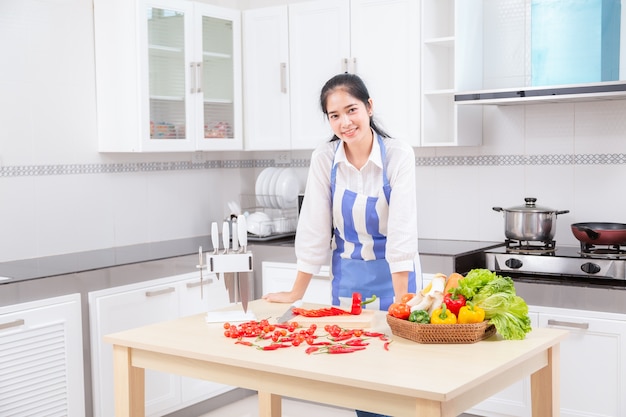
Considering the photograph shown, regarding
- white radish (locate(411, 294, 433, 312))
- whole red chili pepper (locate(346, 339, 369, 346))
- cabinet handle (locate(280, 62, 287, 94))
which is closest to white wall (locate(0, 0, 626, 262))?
cabinet handle (locate(280, 62, 287, 94))

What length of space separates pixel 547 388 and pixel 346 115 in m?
1.13

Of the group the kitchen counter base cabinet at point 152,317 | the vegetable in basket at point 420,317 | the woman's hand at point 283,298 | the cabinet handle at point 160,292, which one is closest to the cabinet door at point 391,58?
the kitchen counter base cabinet at point 152,317

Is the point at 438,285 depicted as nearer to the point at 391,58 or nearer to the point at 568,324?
the point at 568,324

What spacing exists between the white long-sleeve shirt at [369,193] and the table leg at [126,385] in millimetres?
784

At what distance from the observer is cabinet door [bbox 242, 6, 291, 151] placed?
16.4 ft

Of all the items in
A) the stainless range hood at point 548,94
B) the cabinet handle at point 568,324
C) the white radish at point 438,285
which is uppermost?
the stainless range hood at point 548,94

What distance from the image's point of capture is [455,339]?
2381 millimetres

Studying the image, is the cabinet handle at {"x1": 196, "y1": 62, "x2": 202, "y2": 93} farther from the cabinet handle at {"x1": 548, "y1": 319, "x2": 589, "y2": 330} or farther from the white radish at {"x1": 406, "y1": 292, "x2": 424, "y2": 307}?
the white radish at {"x1": 406, "y1": 292, "x2": 424, "y2": 307}

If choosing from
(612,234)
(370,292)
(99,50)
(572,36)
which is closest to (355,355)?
(370,292)

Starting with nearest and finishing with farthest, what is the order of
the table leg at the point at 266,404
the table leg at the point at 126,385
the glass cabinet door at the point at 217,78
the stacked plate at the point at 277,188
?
the table leg at the point at 266,404 → the table leg at the point at 126,385 → the glass cabinet door at the point at 217,78 → the stacked plate at the point at 277,188

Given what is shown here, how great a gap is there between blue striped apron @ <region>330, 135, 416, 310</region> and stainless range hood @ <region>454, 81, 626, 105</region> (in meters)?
1.21

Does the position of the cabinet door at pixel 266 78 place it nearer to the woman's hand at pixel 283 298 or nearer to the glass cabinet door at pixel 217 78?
the glass cabinet door at pixel 217 78

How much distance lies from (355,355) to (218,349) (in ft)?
1.36

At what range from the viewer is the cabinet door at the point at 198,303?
4359 millimetres
